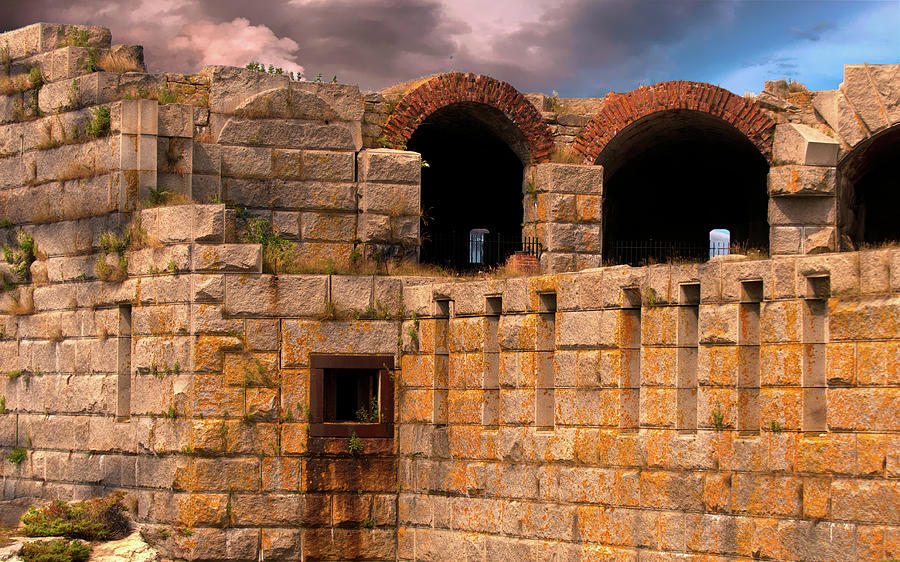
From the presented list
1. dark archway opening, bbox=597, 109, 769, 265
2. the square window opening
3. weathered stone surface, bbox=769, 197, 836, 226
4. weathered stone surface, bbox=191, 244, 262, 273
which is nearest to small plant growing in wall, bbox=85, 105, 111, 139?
weathered stone surface, bbox=191, 244, 262, 273

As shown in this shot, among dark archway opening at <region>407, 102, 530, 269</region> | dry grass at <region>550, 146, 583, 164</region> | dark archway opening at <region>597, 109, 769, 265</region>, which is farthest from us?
dark archway opening at <region>597, 109, 769, 265</region>

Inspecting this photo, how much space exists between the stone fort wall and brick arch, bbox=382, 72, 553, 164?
2.3 inches

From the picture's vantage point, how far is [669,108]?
20.5 m

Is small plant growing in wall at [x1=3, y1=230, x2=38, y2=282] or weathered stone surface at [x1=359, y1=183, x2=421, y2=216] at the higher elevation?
weathered stone surface at [x1=359, y1=183, x2=421, y2=216]

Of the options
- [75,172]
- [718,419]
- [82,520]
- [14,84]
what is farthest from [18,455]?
[718,419]

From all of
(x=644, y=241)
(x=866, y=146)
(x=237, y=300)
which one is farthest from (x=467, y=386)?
(x=644, y=241)

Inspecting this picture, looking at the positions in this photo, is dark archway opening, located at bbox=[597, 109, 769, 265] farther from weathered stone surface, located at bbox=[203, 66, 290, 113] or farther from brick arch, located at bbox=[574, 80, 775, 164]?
weathered stone surface, located at bbox=[203, 66, 290, 113]

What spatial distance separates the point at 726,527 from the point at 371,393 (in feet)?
19.3

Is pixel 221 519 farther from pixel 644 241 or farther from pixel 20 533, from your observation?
pixel 644 241

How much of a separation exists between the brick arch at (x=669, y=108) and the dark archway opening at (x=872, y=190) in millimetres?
1411

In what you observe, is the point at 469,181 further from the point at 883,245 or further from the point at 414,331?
the point at 883,245

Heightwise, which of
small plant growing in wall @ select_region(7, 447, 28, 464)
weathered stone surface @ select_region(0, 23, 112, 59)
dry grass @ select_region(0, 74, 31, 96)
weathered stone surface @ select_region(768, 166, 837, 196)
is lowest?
small plant growing in wall @ select_region(7, 447, 28, 464)

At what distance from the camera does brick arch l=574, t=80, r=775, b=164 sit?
20.2 meters

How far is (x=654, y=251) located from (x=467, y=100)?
669 centimetres
